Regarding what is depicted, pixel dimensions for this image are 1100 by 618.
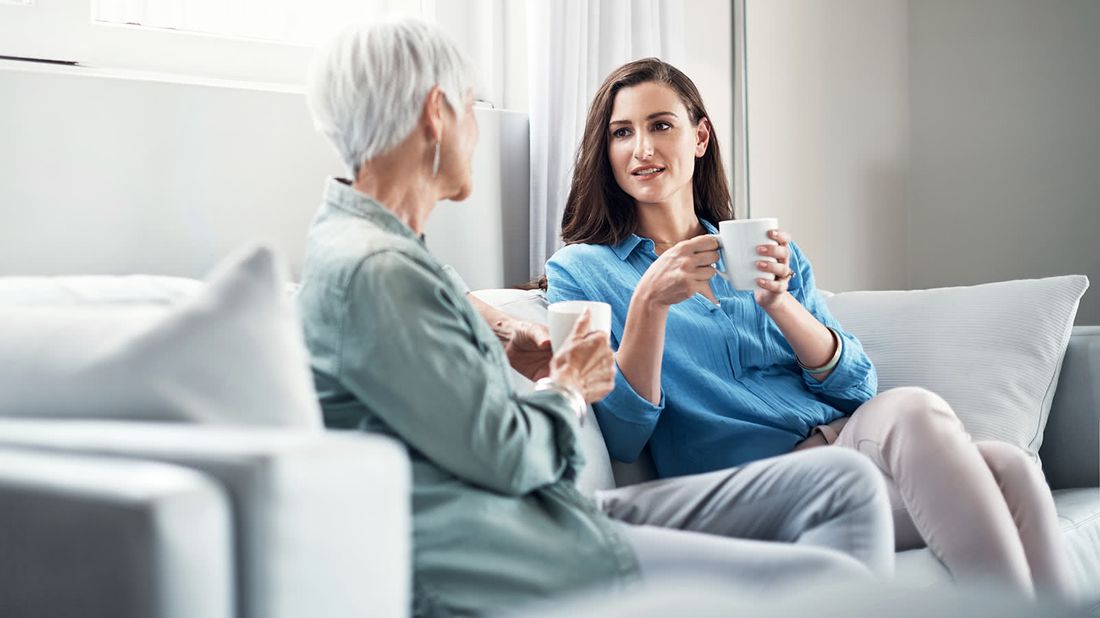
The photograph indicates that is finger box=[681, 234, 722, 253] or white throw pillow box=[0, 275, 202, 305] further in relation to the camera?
finger box=[681, 234, 722, 253]

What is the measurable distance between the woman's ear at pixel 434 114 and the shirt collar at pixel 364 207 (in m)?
0.12

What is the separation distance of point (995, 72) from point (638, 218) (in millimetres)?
1454

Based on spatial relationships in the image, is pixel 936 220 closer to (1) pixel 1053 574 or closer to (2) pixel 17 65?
(1) pixel 1053 574

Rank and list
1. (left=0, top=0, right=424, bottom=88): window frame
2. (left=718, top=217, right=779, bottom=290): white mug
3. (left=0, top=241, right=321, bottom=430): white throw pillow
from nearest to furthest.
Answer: (left=0, top=241, right=321, bottom=430): white throw pillow
(left=718, top=217, right=779, bottom=290): white mug
(left=0, top=0, right=424, bottom=88): window frame

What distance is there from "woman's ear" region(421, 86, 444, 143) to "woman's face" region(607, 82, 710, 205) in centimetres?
86

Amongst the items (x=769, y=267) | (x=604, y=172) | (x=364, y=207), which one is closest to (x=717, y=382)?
(x=769, y=267)

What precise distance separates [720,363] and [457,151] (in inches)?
30.9

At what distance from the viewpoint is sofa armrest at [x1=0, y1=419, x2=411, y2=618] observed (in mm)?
777

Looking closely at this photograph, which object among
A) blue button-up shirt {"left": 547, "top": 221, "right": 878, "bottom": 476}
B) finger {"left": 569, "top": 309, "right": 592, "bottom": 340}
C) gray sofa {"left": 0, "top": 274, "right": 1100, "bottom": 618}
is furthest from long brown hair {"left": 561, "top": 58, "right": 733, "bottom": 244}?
gray sofa {"left": 0, "top": 274, "right": 1100, "bottom": 618}

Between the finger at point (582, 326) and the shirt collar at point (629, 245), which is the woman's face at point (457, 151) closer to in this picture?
the finger at point (582, 326)

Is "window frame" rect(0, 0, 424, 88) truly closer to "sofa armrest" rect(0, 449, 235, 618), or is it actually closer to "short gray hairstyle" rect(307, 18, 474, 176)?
"short gray hairstyle" rect(307, 18, 474, 176)

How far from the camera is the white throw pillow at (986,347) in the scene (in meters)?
2.04

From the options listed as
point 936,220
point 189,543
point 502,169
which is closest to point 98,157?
point 502,169

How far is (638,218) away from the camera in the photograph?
2178 millimetres
